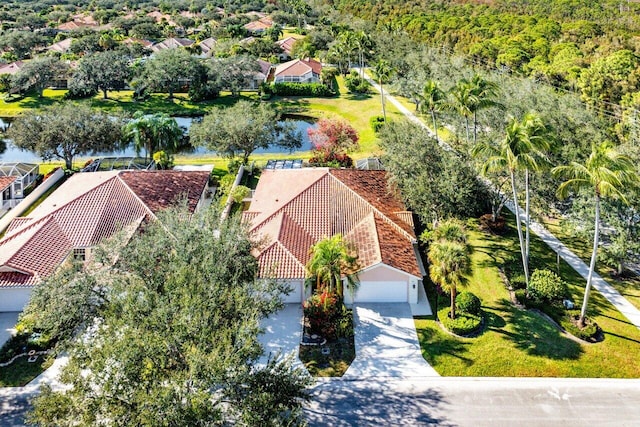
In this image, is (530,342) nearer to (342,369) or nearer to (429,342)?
(429,342)

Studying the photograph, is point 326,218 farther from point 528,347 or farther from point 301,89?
point 301,89

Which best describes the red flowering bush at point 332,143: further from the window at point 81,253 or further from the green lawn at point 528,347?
the window at point 81,253

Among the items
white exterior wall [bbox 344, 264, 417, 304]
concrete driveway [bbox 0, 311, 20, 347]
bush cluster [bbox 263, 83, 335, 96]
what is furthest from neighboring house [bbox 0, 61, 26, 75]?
white exterior wall [bbox 344, 264, 417, 304]

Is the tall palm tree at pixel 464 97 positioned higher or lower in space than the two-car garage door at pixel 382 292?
higher

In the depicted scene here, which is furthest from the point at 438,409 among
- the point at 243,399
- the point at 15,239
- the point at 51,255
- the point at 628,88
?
the point at 628,88

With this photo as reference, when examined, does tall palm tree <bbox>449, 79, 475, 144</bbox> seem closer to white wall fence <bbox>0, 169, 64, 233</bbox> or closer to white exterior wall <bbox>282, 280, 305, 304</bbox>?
white exterior wall <bbox>282, 280, 305, 304</bbox>

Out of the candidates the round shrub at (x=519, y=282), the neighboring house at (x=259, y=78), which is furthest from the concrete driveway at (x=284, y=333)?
the neighboring house at (x=259, y=78)
